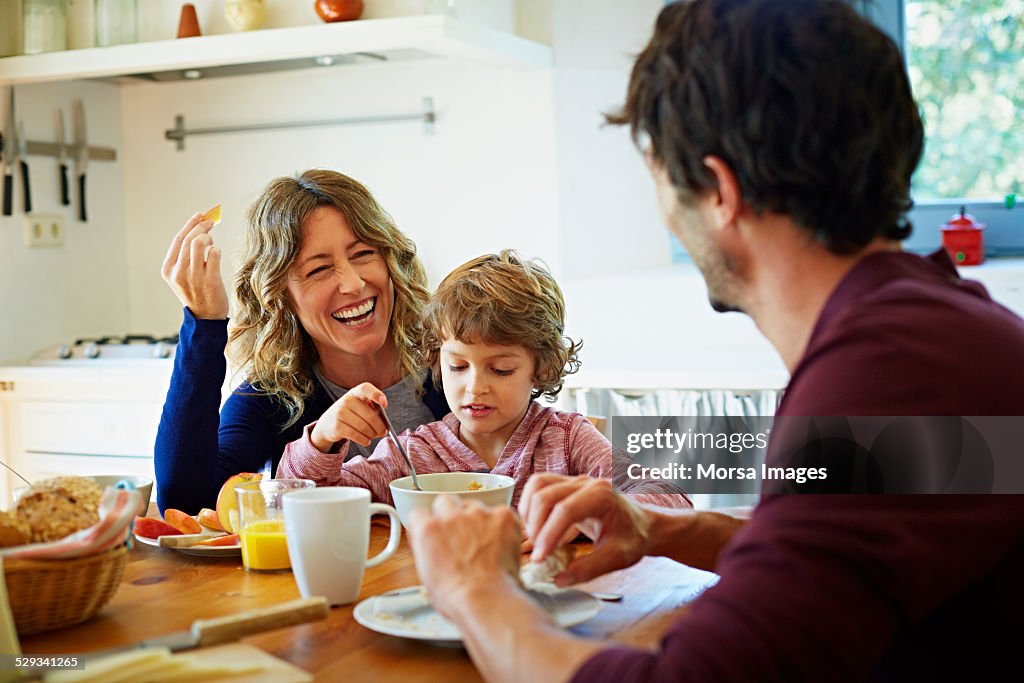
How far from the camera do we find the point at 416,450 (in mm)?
1776

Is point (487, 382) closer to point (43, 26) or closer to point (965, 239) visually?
point (965, 239)

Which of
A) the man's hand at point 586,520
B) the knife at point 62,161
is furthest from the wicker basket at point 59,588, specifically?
the knife at point 62,161

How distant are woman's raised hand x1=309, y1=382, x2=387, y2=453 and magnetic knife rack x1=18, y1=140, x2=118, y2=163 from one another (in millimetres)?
2491

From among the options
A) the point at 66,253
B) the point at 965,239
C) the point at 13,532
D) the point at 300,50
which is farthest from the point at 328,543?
the point at 66,253

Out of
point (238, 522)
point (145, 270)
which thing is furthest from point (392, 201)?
point (238, 522)

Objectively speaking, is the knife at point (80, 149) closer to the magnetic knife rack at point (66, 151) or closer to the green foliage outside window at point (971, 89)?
the magnetic knife rack at point (66, 151)

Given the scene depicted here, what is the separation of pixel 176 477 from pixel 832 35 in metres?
1.27

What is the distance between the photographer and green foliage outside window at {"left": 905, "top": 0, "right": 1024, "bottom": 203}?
3.22m

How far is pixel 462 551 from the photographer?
95 cm

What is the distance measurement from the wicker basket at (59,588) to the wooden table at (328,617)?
0.02 m

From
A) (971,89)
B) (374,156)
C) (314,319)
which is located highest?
(971,89)

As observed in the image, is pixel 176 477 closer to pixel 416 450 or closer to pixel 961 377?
pixel 416 450

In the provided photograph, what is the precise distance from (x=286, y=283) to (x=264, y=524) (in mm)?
790

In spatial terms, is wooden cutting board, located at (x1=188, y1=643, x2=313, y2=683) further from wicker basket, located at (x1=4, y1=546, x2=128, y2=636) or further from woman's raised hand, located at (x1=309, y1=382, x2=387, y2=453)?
woman's raised hand, located at (x1=309, y1=382, x2=387, y2=453)
